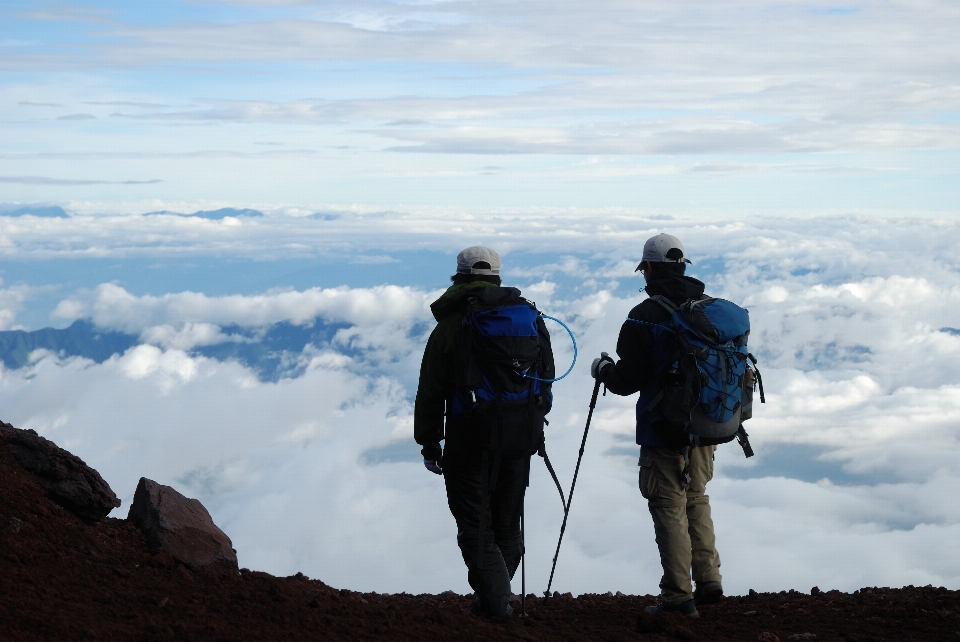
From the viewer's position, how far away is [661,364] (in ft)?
22.5

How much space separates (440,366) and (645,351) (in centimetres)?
156

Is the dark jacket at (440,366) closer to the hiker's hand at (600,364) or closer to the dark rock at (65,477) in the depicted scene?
the hiker's hand at (600,364)

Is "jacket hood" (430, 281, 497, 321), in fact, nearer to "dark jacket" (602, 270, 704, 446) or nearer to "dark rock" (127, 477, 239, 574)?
"dark jacket" (602, 270, 704, 446)

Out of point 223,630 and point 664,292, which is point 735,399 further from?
point 223,630

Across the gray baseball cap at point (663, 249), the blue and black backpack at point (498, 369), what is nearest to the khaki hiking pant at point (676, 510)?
the blue and black backpack at point (498, 369)

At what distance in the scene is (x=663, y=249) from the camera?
7102 mm

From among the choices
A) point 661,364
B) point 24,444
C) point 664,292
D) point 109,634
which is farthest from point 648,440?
point 24,444

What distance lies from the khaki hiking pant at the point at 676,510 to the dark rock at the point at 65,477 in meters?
4.75

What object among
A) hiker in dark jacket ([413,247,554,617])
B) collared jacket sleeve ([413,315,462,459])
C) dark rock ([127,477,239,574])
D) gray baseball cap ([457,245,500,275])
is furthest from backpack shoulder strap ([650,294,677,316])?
dark rock ([127,477,239,574])

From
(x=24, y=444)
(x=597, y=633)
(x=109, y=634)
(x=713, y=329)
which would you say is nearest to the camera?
(x=109, y=634)

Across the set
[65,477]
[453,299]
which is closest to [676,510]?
[453,299]

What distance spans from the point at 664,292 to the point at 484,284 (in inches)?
57.7

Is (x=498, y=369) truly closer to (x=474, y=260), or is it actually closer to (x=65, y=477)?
(x=474, y=260)

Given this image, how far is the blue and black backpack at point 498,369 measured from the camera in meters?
6.48
